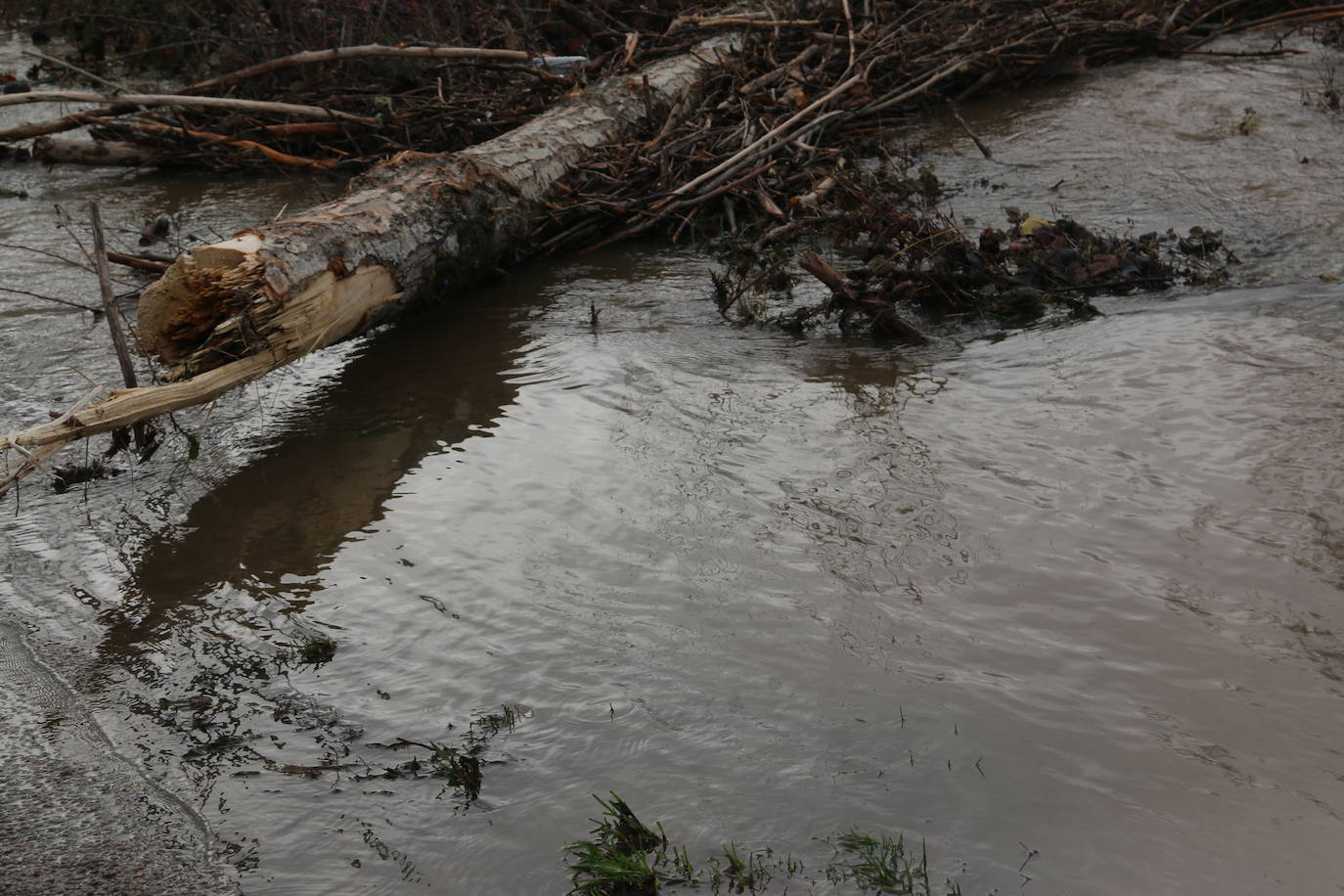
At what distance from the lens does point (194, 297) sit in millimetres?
4406

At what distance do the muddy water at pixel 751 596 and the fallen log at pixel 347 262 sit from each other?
433 millimetres

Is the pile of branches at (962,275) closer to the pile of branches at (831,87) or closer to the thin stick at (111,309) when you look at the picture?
the pile of branches at (831,87)

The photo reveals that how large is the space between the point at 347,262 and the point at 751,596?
9.28 ft

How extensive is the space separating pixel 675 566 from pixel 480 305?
10.8ft

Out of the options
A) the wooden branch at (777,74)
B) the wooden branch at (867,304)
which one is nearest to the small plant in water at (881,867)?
the wooden branch at (867,304)

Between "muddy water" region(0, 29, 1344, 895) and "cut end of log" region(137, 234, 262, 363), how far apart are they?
0.54 meters

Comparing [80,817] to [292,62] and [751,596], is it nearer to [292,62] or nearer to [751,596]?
[751,596]

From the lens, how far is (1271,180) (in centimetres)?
676

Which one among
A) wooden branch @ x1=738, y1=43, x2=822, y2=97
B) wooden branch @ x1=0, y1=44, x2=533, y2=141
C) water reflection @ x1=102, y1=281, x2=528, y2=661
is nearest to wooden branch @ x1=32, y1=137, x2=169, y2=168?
wooden branch @ x1=0, y1=44, x2=533, y2=141

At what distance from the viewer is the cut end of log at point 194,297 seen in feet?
14.4

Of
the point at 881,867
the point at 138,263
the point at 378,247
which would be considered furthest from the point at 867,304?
the point at 138,263

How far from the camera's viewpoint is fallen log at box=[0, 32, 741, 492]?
436 centimetres

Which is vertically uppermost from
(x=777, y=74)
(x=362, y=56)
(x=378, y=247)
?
(x=362, y=56)

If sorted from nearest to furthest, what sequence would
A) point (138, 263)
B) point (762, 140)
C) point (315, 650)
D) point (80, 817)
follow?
point (80, 817)
point (315, 650)
point (138, 263)
point (762, 140)
